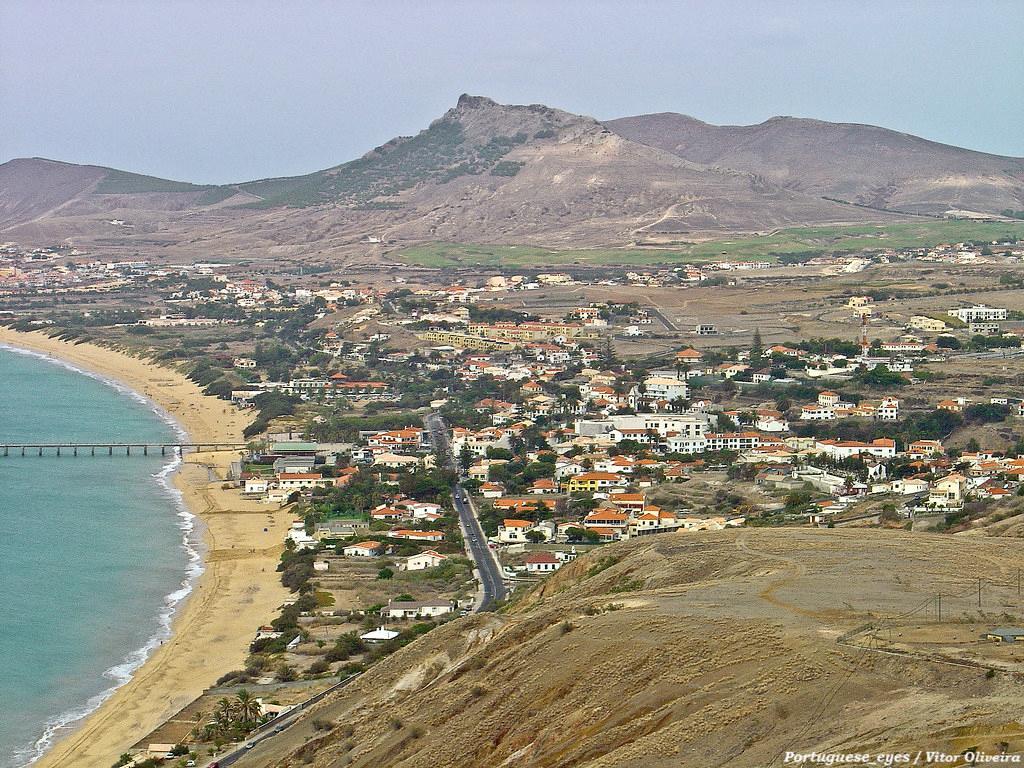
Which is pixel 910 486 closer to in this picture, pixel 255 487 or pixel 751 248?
pixel 255 487

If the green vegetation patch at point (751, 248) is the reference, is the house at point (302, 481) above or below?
below

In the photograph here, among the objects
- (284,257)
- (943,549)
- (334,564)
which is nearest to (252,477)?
(334,564)

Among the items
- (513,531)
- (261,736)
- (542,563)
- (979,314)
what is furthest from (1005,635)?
(979,314)

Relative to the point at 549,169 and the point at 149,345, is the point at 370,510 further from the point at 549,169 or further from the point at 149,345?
the point at 549,169

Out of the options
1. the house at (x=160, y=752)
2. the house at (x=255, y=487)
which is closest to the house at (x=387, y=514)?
the house at (x=255, y=487)

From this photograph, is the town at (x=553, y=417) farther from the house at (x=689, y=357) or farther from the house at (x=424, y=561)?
the house at (x=689, y=357)

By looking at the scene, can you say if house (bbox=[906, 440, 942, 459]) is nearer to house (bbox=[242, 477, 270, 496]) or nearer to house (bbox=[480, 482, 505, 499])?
house (bbox=[480, 482, 505, 499])

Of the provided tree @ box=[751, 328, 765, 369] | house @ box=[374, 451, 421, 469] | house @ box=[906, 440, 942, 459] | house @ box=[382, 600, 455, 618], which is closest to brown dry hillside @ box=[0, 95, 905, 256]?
tree @ box=[751, 328, 765, 369]
